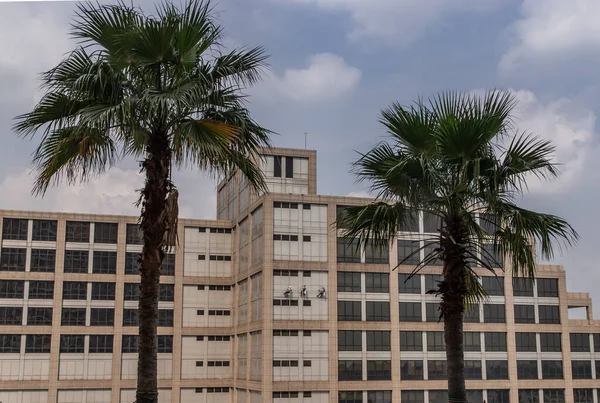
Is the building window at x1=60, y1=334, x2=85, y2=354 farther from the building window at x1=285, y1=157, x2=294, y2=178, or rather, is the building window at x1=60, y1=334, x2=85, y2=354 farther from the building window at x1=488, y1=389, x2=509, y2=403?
the building window at x1=488, y1=389, x2=509, y2=403

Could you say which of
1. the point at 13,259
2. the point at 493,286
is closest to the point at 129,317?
the point at 13,259

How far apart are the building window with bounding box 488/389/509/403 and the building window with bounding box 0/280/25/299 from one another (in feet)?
150

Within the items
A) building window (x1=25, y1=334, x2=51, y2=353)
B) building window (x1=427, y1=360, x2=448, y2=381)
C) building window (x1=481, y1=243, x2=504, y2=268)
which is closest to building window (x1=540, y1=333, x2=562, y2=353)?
building window (x1=481, y1=243, x2=504, y2=268)

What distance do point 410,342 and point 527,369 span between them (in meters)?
12.5

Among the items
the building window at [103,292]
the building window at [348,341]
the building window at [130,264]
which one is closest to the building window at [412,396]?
the building window at [348,341]

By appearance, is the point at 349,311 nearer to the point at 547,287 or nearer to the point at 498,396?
the point at 498,396

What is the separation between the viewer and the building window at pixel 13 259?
242 feet

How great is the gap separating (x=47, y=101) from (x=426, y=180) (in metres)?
9.78

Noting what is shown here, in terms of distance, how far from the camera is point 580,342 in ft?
246

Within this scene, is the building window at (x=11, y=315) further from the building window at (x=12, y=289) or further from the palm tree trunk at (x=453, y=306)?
the palm tree trunk at (x=453, y=306)

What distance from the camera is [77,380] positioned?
73438 mm

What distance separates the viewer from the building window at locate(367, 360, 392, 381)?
223 ft

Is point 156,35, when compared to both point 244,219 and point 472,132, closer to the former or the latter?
point 472,132

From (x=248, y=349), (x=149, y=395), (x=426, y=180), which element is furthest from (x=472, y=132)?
(x=248, y=349)
